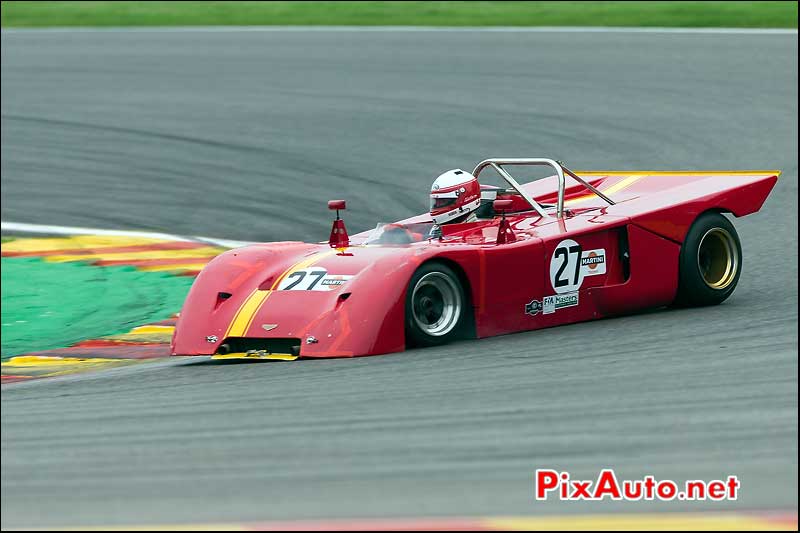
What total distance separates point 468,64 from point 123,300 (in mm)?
11068

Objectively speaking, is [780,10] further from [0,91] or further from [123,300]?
[123,300]

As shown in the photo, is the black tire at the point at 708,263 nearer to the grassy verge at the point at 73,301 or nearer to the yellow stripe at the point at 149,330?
the yellow stripe at the point at 149,330

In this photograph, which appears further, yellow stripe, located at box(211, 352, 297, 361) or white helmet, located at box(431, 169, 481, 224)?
white helmet, located at box(431, 169, 481, 224)

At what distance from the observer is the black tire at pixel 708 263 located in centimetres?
989

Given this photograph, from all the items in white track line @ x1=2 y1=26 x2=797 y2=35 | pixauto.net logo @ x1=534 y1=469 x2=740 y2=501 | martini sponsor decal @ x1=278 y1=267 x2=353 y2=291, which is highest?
white track line @ x1=2 y1=26 x2=797 y2=35

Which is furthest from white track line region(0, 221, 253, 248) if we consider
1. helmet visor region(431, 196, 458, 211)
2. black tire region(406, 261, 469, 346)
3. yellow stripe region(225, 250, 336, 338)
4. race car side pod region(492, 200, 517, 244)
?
black tire region(406, 261, 469, 346)

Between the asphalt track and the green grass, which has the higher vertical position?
the green grass

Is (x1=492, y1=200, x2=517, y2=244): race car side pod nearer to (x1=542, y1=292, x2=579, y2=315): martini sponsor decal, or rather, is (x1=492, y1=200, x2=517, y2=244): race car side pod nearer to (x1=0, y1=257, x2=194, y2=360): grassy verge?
(x1=542, y1=292, x2=579, y2=315): martini sponsor decal

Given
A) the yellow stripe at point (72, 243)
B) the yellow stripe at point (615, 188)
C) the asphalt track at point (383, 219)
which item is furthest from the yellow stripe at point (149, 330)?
the yellow stripe at point (72, 243)

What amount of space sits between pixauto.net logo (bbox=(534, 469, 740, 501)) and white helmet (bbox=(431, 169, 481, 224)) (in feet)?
14.2

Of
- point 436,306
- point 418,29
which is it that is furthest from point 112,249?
point 418,29

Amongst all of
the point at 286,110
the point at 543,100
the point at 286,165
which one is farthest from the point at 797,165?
the point at 286,110

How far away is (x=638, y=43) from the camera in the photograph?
869 inches

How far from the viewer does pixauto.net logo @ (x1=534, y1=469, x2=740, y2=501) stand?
525 cm
